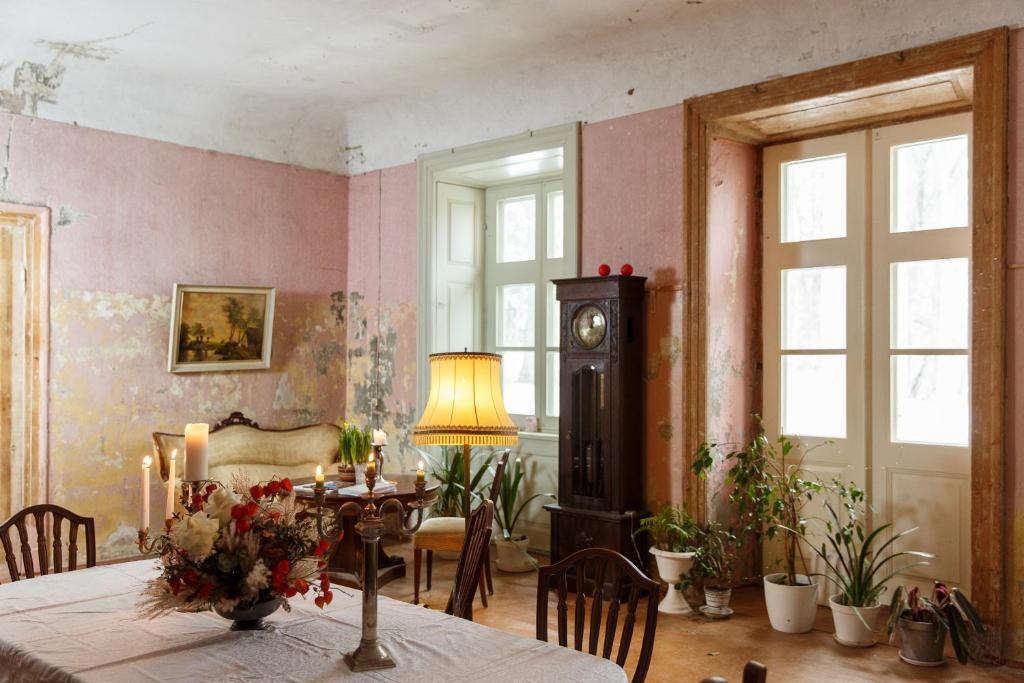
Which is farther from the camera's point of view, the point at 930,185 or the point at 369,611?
the point at 930,185

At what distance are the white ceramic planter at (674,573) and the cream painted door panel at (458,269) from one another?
8.70 ft

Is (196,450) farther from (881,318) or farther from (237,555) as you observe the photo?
(881,318)

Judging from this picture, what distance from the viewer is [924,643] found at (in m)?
4.25

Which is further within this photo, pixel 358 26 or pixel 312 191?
pixel 312 191

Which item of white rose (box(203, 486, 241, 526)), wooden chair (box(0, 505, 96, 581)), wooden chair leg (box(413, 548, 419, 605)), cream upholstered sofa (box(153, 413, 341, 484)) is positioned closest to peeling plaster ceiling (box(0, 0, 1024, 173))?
cream upholstered sofa (box(153, 413, 341, 484))

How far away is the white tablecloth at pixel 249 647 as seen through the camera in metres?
2.17

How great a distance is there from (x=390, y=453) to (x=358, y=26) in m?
3.36

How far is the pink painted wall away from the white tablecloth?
3.63m

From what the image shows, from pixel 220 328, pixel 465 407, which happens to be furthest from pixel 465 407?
pixel 220 328

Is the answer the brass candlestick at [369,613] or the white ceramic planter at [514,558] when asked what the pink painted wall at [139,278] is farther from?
the brass candlestick at [369,613]

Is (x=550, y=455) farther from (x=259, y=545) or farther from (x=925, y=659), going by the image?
(x=259, y=545)

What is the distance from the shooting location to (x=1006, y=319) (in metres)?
4.26

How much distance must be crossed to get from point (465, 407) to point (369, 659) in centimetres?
196

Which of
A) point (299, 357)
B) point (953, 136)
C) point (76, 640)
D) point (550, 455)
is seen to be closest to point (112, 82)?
point (299, 357)
